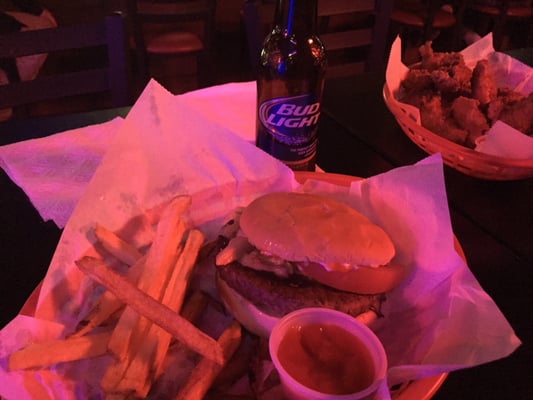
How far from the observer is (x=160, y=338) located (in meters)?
1.04

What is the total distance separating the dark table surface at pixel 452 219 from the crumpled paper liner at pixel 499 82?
5.9 inches

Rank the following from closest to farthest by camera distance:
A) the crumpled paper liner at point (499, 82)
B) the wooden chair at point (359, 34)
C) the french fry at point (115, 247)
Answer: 1. the french fry at point (115, 247)
2. the crumpled paper liner at point (499, 82)
3. the wooden chair at point (359, 34)

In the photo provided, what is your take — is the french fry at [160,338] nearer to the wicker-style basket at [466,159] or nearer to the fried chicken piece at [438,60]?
the wicker-style basket at [466,159]

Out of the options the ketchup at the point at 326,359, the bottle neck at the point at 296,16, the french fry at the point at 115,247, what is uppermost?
the bottle neck at the point at 296,16

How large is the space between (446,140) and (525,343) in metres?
0.67

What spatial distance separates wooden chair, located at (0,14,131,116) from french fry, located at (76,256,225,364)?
1273 mm

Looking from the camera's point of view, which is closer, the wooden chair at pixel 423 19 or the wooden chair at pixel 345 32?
the wooden chair at pixel 345 32

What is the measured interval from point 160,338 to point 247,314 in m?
0.21

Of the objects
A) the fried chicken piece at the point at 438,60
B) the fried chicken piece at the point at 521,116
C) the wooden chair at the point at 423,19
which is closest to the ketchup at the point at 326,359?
the fried chicken piece at the point at 521,116

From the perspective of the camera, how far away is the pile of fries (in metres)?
0.94

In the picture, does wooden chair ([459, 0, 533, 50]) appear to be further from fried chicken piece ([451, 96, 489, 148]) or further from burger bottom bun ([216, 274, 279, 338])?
burger bottom bun ([216, 274, 279, 338])

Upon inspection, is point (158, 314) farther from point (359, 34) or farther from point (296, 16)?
point (359, 34)

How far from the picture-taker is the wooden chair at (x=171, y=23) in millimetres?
3400

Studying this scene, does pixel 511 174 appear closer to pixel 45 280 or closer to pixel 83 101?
pixel 45 280
